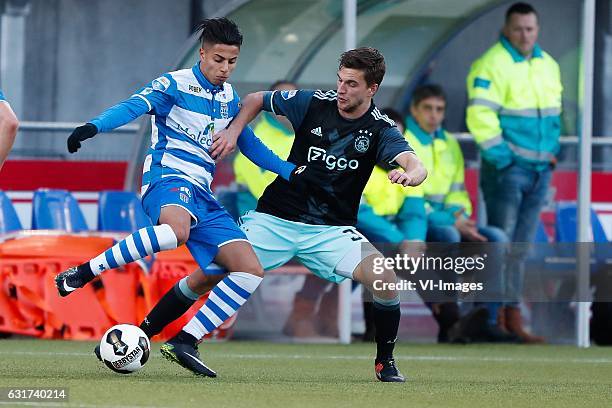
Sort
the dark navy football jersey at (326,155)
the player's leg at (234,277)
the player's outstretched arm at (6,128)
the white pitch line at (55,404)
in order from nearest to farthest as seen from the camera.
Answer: the white pitch line at (55,404) → the player's outstretched arm at (6,128) → the player's leg at (234,277) → the dark navy football jersey at (326,155)

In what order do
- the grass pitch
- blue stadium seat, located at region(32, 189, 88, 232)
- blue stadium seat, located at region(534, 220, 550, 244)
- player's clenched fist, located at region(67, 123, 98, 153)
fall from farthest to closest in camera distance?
blue stadium seat, located at region(534, 220, 550, 244) → blue stadium seat, located at region(32, 189, 88, 232) → player's clenched fist, located at region(67, 123, 98, 153) → the grass pitch

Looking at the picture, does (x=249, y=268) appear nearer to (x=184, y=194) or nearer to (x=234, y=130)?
(x=184, y=194)

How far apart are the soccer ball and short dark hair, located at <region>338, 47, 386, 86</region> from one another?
1663mm

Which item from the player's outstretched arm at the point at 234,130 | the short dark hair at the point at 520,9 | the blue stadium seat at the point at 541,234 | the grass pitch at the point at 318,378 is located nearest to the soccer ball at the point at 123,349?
the grass pitch at the point at 318,378

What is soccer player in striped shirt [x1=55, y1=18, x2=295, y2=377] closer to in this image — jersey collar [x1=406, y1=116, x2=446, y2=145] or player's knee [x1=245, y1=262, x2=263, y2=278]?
player's knee [x1=245, y1=262, x2=263, y2=278]

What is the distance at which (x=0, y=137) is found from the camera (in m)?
6.87

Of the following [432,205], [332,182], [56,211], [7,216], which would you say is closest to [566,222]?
[432,205]

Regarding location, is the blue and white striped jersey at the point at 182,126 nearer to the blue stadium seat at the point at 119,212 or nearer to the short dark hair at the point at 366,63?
the short dark hair at the point at 366,63

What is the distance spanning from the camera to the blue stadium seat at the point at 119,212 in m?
11.5

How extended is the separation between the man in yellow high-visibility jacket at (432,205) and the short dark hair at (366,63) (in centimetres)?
365

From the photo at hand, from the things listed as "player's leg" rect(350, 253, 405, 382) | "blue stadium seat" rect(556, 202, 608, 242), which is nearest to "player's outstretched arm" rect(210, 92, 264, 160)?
"player's leg" rect(350, 253, 405, 382)

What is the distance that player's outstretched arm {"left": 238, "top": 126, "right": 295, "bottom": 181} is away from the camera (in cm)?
768

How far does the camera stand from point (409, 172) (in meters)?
7.09

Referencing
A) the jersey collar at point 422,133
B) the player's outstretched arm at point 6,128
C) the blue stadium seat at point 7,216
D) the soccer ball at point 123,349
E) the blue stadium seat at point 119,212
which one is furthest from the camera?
the jersey collar at point 422,133
